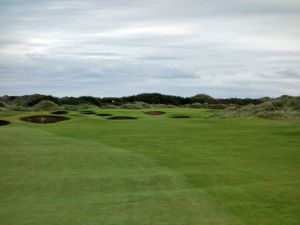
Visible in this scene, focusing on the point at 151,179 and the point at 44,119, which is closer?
the point at 151,179

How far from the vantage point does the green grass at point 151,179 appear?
29.2 ft

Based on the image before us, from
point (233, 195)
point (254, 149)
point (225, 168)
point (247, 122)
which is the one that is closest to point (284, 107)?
point (247, 122)

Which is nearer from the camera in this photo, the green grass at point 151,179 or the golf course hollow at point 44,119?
the green grass at point 151,179

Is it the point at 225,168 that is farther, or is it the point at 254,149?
the point at 254,149

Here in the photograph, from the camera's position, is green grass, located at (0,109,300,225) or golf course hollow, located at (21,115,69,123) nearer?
green grass, located at (0,109,300,225)

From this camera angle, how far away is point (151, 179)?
41.5ft

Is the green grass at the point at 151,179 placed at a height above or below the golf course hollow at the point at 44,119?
below

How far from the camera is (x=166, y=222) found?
8352mm

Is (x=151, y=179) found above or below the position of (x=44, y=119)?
below

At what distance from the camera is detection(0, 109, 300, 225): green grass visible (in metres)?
8.91

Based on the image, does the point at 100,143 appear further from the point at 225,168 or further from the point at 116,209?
the point at 116,209

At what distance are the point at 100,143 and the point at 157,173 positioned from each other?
8.39 m

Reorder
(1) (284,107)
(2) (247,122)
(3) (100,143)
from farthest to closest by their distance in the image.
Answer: (1) (284,107), (2) (247,122), (3) (100,143)

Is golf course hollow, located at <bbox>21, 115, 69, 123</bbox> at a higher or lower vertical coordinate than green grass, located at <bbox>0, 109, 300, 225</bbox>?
higher
